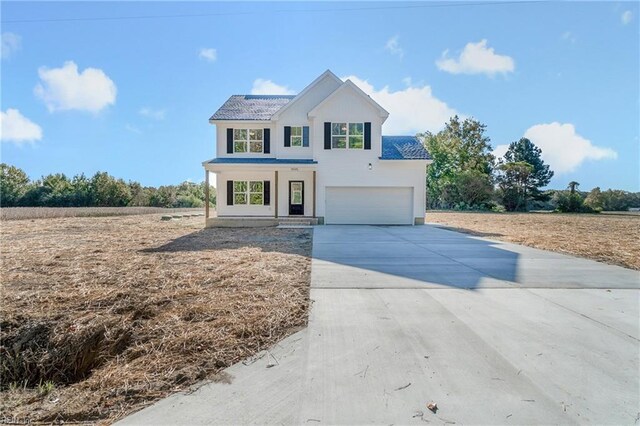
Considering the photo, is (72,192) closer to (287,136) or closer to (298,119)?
(287,136)

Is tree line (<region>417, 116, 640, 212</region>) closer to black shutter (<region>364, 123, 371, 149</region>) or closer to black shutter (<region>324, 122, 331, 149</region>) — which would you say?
black shutter (<region>364, 123, 371, 149</region>)

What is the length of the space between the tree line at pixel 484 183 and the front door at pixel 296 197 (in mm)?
24514

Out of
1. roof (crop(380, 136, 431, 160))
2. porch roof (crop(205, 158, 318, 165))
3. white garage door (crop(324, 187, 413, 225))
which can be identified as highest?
roof (crop(380, 136, 431, 160))

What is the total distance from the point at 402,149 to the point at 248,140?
880cm

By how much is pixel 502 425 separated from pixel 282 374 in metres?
1.57

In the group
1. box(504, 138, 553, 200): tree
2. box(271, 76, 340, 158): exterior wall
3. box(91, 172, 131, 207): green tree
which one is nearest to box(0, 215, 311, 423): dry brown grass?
box(271, 76, 340, 158): exterior wall

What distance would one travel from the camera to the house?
17.1m

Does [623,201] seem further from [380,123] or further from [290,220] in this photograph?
[290,220]

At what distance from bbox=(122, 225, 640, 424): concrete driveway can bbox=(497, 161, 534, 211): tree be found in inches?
1383

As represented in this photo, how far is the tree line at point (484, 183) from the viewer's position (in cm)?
3503

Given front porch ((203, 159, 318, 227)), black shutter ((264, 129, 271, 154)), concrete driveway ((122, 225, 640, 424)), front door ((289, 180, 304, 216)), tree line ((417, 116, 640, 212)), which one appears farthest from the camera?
tree line ((417, 116, 640, 212))

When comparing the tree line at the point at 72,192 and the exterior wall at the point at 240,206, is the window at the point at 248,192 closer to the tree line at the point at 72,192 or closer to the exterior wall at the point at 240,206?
the exterior wall at the point at 240,206

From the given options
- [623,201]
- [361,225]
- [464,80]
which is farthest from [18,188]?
[623,201]

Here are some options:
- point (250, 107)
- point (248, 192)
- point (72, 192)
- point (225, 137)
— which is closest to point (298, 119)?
point (250, 107)
